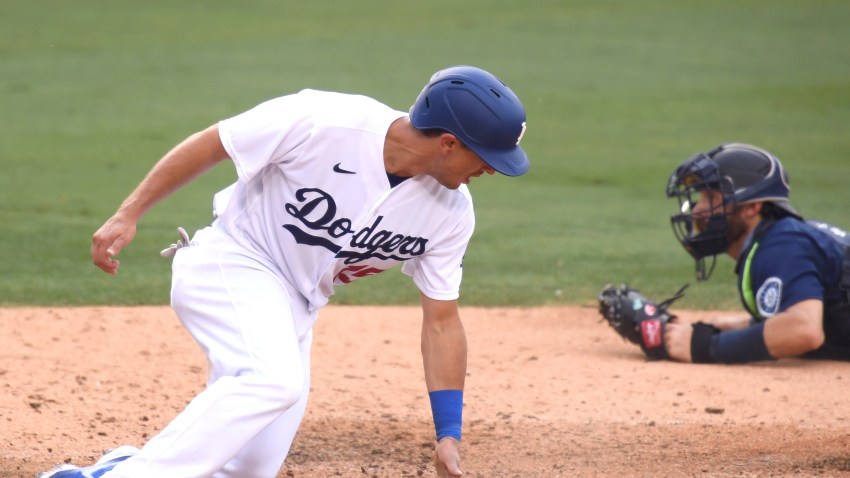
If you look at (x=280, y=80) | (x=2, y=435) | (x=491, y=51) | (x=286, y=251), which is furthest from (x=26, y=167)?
(x=491, y=51)

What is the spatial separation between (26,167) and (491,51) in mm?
10196

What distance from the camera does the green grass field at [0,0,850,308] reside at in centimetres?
920

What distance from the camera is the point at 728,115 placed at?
15953mm

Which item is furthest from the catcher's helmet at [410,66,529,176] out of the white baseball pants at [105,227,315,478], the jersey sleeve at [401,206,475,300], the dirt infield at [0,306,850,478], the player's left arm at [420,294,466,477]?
the dirt infield at [0,306,850,478]

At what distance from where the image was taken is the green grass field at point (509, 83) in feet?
30.2

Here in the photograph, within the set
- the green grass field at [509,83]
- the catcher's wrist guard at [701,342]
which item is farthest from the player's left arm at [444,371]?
the green grass field at [509,83]

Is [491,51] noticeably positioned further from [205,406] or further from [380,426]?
[205,406]

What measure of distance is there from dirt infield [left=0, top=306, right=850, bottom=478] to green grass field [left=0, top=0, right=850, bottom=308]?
111cm

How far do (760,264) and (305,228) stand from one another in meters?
3.00

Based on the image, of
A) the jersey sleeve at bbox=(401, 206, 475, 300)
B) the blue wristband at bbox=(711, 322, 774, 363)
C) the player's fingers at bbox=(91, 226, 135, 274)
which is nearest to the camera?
the player's fingers at bbox=(91, 226, 135, 274)

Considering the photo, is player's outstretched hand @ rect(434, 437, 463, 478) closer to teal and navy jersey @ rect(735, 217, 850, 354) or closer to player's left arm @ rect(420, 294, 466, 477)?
player's left arm @ rect(420, 294, 466, 477)

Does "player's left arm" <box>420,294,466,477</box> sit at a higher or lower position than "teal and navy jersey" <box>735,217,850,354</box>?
lower

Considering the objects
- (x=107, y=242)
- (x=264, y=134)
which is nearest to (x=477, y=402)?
(x=264, y=134)

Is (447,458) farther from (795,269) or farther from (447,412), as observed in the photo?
(795,269)
